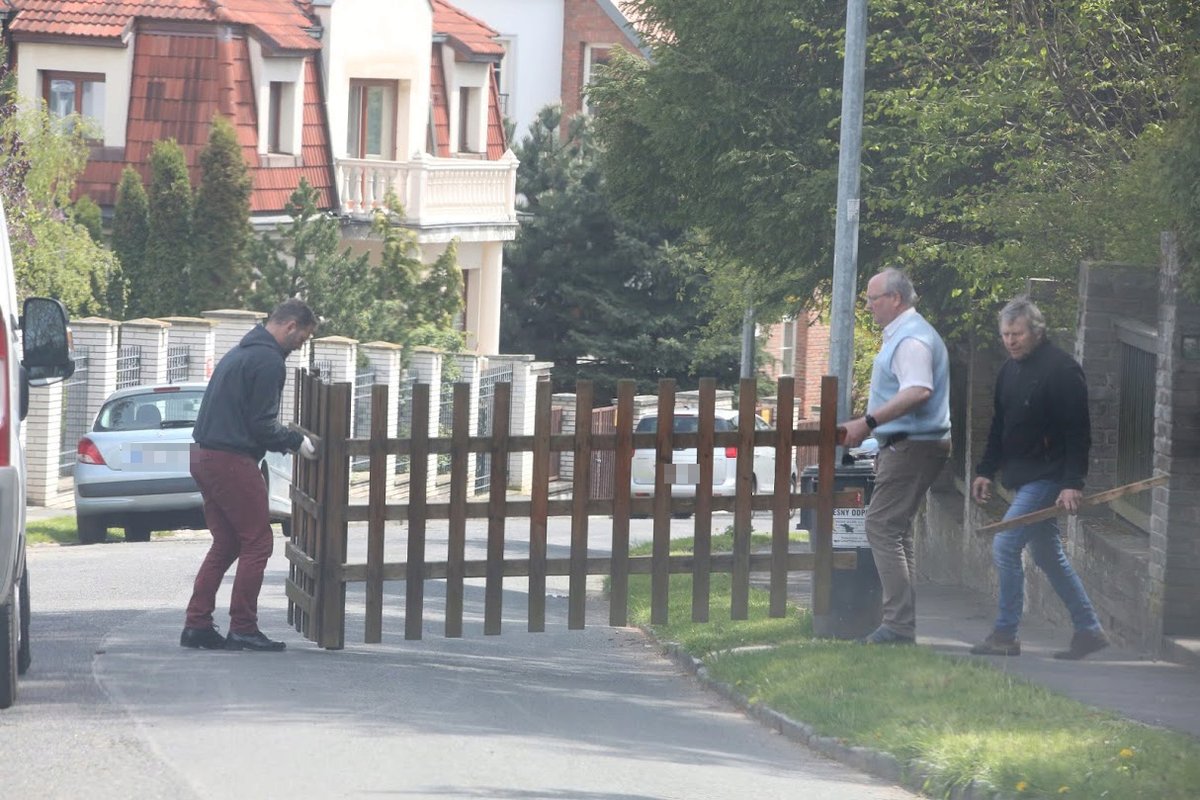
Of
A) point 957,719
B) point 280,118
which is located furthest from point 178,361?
point 957,719

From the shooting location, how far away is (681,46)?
60.3 feet

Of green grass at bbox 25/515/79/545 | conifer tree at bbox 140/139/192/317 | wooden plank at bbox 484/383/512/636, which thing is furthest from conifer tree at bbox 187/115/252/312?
wooden plank at bbox 484/383/512/636

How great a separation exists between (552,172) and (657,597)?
3314 cm

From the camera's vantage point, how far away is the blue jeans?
10.5m

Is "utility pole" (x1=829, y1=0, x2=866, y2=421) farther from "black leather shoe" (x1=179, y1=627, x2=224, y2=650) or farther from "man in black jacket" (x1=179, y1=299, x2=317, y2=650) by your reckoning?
"black leather shoe" (x1=179, y1=627, x2=224, y2=650)

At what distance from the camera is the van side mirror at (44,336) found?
371 inches

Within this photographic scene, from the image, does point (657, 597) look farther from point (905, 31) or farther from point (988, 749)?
point (905, 31)

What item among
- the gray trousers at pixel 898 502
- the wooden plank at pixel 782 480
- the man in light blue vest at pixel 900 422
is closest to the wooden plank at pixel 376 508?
the wooden plank at pixel 782 480

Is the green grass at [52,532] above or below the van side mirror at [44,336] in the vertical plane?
below

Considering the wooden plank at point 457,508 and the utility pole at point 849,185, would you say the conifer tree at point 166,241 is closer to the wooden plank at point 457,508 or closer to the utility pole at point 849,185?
the utility pole at point 849,185

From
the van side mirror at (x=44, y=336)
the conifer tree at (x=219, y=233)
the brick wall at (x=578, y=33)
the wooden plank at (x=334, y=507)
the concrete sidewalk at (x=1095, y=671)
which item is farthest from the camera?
the brick wall at (x=578, y=33)

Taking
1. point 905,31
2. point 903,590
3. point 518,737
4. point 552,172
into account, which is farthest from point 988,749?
point 552,172

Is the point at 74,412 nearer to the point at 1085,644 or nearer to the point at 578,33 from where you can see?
the point at 1085,644

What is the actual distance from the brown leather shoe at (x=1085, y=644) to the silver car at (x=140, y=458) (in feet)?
36.3
